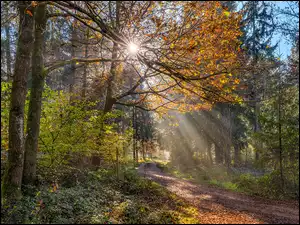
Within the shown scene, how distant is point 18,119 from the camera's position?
4945mm

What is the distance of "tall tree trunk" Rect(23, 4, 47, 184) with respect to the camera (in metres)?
5.86

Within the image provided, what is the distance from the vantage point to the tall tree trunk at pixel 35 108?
5.86 meters

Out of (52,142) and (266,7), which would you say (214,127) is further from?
(52,142)

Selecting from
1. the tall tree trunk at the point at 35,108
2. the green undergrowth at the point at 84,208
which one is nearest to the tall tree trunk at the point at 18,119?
the green undergrowth at the point at 84,208

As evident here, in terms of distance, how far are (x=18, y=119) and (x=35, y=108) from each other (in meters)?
1.22

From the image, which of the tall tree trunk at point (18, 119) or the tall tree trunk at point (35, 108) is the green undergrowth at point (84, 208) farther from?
the tall tree trunk at point (35, 108)

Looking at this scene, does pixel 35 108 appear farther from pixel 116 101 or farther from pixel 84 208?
pixel 116 101

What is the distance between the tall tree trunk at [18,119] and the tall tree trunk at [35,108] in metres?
0.86

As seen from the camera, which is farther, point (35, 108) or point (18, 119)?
point (35, 108)

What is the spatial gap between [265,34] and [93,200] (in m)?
19.4

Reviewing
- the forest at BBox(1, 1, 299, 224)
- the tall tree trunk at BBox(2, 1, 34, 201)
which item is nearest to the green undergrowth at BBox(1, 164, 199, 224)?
the forest at BBox(1, 1, 299, 224)

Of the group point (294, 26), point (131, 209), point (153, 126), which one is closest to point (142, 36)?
point (131, 209)

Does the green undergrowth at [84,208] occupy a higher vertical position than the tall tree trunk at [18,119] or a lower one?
lower

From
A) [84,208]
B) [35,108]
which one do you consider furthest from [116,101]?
[84,208]
